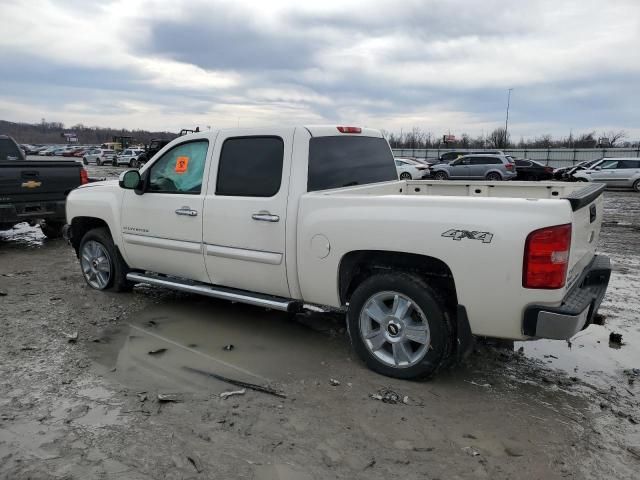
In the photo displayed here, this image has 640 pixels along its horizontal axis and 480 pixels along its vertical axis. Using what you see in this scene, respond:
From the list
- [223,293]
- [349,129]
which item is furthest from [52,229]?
[349,129]

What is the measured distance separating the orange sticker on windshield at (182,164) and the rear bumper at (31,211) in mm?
4833

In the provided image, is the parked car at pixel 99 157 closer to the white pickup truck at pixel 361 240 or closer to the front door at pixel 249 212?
the white pickup truck at pixel 361 240

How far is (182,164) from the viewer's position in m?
5.14

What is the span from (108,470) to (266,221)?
219cm

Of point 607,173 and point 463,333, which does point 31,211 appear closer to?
point 463,333

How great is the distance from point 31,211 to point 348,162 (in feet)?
21.1

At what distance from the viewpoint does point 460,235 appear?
3.37 metres

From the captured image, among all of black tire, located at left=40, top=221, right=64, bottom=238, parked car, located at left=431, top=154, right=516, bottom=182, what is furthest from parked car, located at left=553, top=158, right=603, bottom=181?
black tire, located at left=40, top=221, right=64, bottom=238

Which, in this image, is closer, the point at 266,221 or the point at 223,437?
the point at 223,437

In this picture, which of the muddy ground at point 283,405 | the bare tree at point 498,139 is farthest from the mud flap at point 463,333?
the bare tree at point 498,139

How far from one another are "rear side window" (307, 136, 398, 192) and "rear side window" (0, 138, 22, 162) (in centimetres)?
913

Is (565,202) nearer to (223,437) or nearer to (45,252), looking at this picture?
(223,437)

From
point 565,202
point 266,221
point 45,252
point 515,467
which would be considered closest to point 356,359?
point 266,221

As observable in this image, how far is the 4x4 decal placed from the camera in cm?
327
